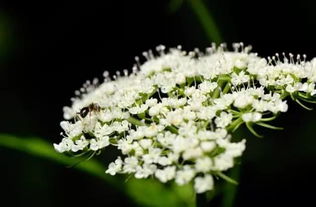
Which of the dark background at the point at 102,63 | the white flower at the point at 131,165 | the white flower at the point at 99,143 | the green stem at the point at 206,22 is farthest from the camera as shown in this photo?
the dark background at the point at 102,63

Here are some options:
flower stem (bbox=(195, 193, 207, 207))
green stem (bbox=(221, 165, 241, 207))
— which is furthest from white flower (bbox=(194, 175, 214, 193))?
green stem (bbox=(221, 165, 241, 207))

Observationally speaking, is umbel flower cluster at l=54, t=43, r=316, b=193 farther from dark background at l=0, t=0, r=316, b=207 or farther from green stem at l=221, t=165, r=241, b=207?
dark background at l=0, t=0, r=316, b=207

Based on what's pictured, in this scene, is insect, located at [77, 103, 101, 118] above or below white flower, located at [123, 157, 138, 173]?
above

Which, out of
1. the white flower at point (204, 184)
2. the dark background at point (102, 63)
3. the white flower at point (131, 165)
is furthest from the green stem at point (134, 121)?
the dark background at point (102, 63)

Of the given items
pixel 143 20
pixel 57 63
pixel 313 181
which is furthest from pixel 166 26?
pixel 313 181

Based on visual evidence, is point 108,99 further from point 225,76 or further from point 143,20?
point 143,20

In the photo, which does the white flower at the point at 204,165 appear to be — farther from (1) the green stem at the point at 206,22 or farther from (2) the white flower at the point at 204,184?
(1) the green stem at the point at 206,22
